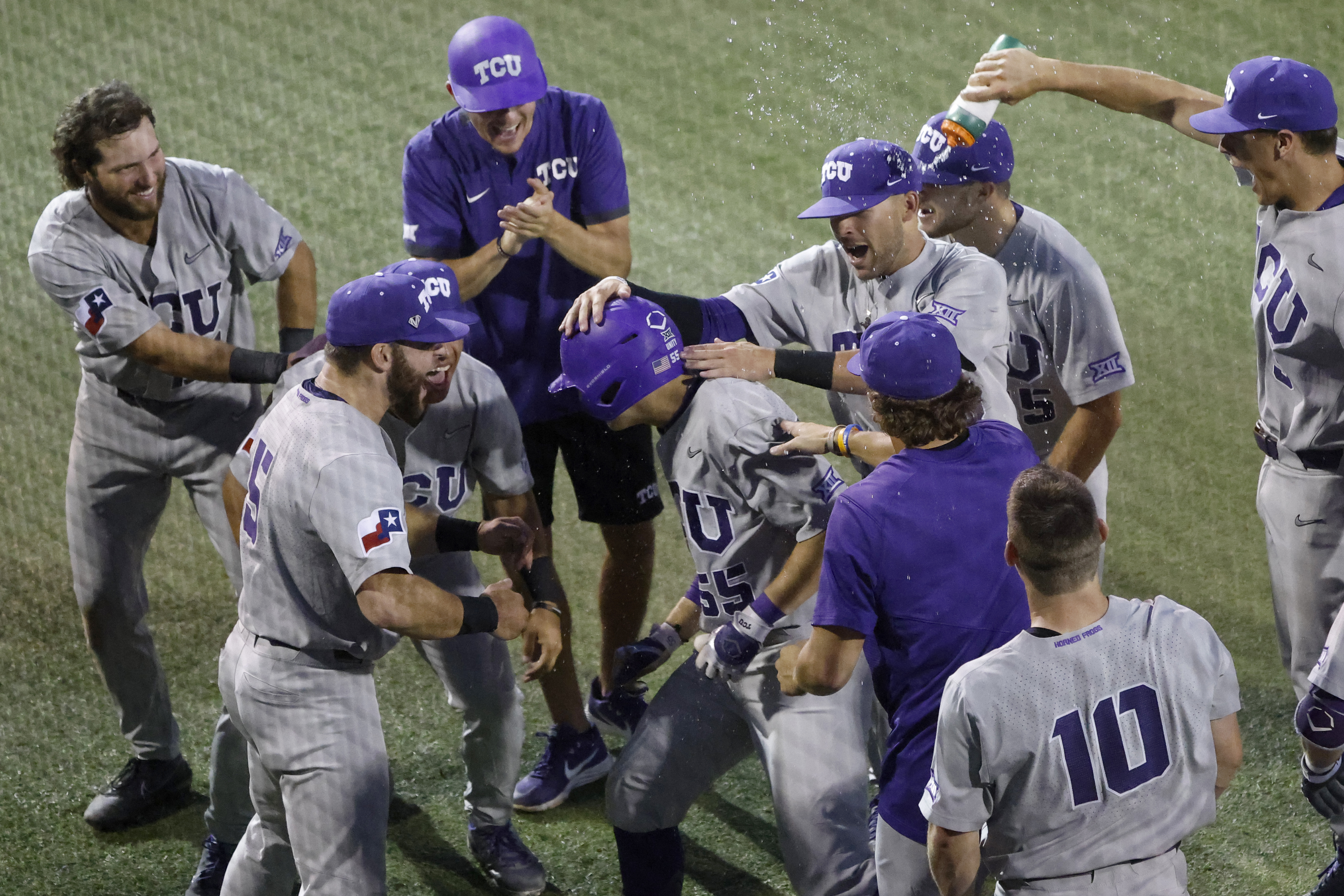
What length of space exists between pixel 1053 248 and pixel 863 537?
1.45 meters

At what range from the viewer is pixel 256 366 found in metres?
3.36

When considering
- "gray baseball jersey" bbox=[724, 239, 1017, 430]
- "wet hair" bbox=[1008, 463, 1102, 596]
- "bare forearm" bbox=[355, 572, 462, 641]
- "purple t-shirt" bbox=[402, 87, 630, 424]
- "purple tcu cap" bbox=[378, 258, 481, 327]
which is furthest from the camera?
"purple t-shirt" bbox=[402, 87, 630, 424]

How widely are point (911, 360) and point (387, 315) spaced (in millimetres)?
986

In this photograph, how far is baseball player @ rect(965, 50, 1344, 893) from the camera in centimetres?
289

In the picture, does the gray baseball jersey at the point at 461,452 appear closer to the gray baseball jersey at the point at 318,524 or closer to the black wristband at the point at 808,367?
the gray baseball jersey at the point at 318,524

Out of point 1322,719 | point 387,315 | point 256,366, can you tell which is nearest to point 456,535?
point 387,315

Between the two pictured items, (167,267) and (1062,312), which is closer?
(1062,312)

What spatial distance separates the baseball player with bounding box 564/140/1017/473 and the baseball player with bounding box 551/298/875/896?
12 cm

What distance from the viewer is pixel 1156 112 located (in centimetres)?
365

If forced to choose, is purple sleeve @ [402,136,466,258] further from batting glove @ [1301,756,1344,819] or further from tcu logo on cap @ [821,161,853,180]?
batting glove @ [1301,756,1344,819]

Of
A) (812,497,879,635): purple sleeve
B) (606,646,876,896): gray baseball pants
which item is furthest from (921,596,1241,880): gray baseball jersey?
(606,646,876,896): gray baseball pants

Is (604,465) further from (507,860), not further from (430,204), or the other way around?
(507,860)

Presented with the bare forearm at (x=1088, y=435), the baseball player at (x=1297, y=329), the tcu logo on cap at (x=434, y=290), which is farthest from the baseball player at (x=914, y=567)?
the bare forearm at (x=1088, y=435)


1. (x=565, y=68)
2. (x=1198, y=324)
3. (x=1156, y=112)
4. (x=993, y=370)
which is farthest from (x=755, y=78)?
(x=993, y=370)
